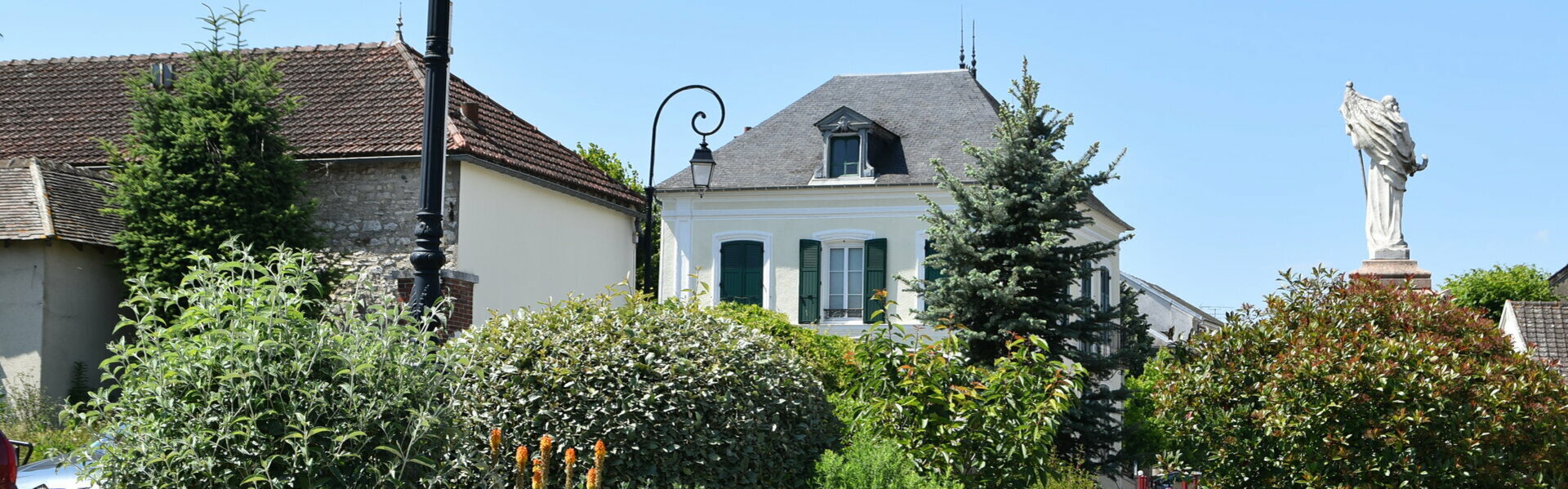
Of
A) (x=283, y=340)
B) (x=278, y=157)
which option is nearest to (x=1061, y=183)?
(x=278, y=157)

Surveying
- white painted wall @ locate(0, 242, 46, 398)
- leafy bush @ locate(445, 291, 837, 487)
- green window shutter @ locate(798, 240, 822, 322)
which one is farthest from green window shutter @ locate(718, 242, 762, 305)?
leafy bush @ locate(445, 291, 837, 487)

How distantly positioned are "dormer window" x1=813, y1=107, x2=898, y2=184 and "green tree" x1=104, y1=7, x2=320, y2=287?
32.5ft

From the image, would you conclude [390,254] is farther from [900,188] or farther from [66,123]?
[900,188]

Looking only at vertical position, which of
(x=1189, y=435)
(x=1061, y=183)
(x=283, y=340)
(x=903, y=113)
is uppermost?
(x=903, y=113)

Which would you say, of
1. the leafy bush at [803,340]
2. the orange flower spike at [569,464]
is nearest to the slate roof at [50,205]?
the leafy bush at [803,340]

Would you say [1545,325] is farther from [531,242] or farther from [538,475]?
[538,475]

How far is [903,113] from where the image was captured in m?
26.6

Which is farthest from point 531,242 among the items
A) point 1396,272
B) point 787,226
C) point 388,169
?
point 1396,272

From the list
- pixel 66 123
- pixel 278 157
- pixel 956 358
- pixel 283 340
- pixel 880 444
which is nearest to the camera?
pixel 283 340

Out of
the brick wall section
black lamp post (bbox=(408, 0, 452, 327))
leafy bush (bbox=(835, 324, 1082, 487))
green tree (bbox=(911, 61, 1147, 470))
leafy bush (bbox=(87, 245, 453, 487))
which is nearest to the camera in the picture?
leafy bush (bbox=(87, 245, 453, 487))

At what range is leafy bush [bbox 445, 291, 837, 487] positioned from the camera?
7.63 m

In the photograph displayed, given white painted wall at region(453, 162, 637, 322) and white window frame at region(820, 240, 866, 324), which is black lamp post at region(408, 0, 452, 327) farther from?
white window frame at region(820, 240, 866, 324)

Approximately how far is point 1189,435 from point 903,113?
16.0 meters

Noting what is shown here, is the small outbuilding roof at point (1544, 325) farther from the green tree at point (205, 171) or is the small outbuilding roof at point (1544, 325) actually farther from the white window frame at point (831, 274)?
the green tree at point (205, 171)
